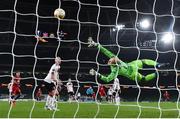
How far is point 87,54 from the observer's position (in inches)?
526

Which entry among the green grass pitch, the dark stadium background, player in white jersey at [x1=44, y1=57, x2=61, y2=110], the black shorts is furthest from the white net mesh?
the black shorts

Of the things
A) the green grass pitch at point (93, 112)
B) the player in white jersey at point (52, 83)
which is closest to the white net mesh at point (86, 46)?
the green grass pitch at point (93, 112)

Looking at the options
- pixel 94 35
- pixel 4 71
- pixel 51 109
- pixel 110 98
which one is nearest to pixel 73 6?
pixel 94 35

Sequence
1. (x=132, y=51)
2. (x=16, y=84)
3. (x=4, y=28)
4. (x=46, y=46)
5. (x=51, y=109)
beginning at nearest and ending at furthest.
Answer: (x=51, y=109)
(x=16, y=84)
(x=132, y=51)
(x=46, y=46)
(x=4, y=28)

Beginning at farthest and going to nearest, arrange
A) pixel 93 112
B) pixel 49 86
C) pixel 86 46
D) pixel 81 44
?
1. pixel 81 44
2. pixel 86 46
3. pixel 49 86
4. pixel 93 112

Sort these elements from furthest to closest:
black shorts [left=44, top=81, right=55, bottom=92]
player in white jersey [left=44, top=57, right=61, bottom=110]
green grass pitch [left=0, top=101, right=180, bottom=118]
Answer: black shorts [left=44, top=81, right=55, bottom=92]
player in white jersey [left=44, top=57, right=61, bottom=110]
green grass pitch [left=0, top=101, right=180, bottom=118]

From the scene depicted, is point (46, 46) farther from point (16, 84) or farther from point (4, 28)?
point (16, 84)

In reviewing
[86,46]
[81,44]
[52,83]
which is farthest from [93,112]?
[81,44]

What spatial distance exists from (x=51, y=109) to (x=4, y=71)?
333 inches

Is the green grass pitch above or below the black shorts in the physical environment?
below

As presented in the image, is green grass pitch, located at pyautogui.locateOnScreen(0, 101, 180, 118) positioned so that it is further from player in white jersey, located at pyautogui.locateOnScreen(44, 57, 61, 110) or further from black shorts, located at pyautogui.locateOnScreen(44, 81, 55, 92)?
black shorts, located at pyautogui.locateOnScreen(44, 81, 55, 92)

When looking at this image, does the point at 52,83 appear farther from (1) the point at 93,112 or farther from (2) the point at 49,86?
(1) the point at 93,112

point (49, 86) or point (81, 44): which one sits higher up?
point (81, 44)

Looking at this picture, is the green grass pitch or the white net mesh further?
the white net mesh
